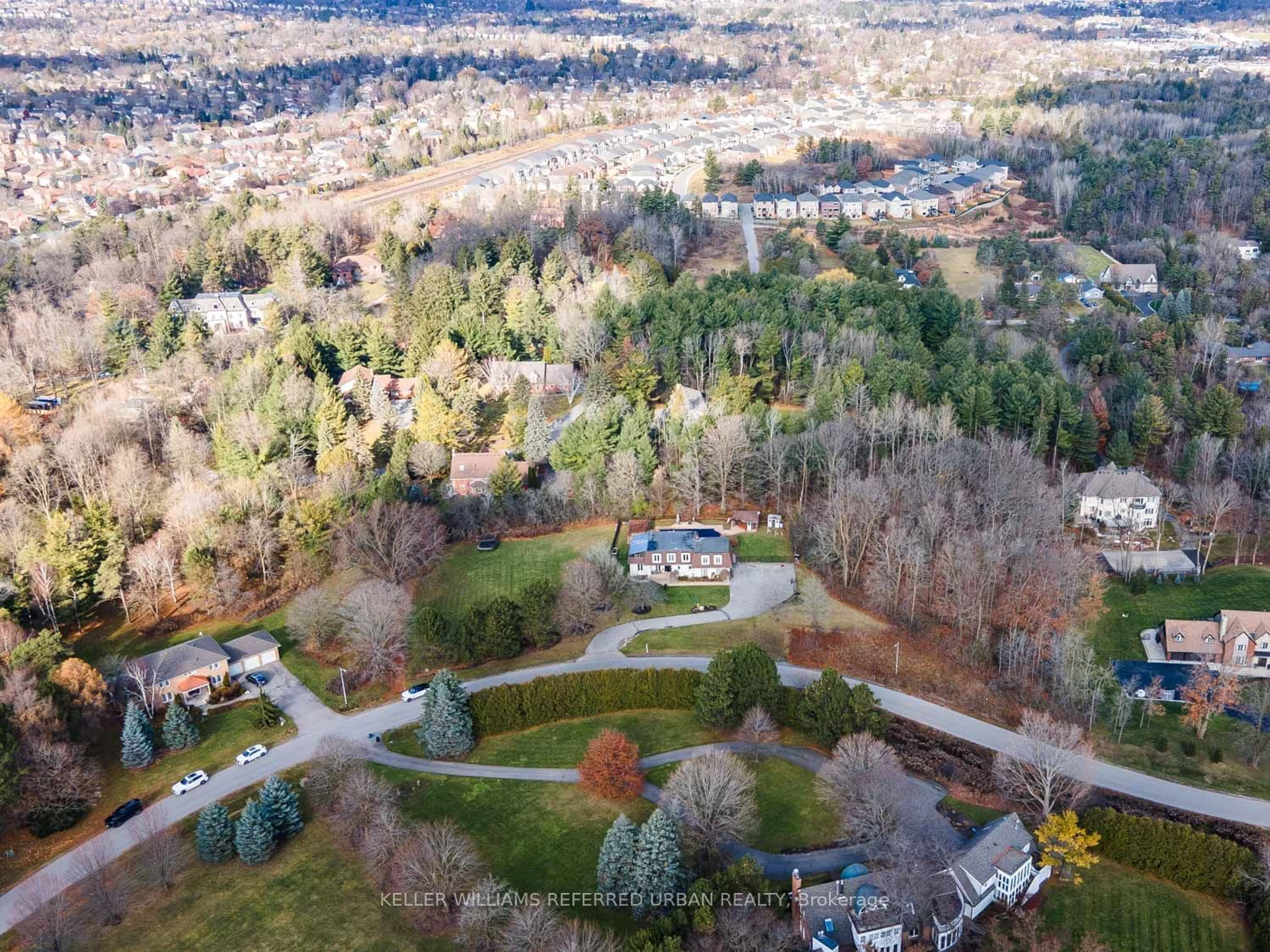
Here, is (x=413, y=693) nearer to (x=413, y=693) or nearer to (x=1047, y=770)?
(x=413, y=693)

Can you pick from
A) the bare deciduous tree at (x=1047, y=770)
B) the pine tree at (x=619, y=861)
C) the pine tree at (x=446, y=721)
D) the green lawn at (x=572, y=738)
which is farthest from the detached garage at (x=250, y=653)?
the bare deciduous tree at (x=1047, y=770)

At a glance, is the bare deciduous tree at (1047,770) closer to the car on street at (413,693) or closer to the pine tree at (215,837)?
the car on street at (413,693)

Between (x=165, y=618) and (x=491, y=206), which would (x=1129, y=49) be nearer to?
(x=491, y=206)

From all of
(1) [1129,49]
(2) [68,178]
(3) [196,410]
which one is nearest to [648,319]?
(3) [196,410]

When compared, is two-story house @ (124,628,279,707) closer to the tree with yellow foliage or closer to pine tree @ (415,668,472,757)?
pine tree @ (415,668,472,757)

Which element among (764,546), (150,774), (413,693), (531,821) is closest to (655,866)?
(531,821)

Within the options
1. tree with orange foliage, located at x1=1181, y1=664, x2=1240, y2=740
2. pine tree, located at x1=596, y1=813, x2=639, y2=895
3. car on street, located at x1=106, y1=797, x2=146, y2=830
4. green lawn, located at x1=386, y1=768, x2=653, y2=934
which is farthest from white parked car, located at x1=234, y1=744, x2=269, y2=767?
tree with orange foliage, located at x1=1181, y1=664, x2=1240, y2=740
